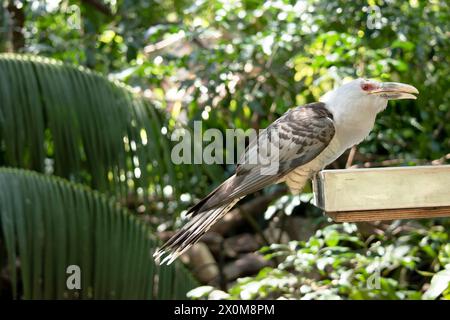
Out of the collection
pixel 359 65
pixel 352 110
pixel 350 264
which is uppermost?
pixel 359 65

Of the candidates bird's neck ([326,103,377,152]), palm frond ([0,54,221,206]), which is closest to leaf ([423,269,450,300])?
bird's neck ([326,103,377,152])

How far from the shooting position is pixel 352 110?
8.34 ft

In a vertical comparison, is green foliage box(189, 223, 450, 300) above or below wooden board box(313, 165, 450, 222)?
below

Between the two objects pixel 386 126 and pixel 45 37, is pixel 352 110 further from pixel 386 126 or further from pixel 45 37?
pixel 45 37

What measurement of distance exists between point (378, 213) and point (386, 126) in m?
2.48

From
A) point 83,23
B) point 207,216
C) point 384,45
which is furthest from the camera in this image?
point 83,23

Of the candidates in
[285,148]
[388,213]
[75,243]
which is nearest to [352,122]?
[285,148]

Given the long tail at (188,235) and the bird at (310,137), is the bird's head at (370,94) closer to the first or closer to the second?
the bird at (310,137)

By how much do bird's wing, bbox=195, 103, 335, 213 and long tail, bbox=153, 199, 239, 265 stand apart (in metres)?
0.13

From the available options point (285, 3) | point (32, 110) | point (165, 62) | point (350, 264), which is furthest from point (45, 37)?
point (350, 264)

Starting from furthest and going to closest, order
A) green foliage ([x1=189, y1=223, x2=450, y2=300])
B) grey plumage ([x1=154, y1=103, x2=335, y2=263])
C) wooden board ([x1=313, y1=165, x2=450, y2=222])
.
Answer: green foliage ([x1=189, y1=223, x2=450, y2=300]) → grey plumage ([x1=154, y1=103, x2=335, y2=263]) → wooden board ([x1=313, y1=165, x2=450, y2=222])

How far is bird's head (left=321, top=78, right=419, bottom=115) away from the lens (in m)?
2.45

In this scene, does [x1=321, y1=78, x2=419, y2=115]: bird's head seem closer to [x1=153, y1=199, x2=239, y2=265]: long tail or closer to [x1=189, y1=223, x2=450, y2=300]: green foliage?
[x1=153, y1=199, x2=239, y2=265]: long tail

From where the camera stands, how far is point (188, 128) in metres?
3.85
